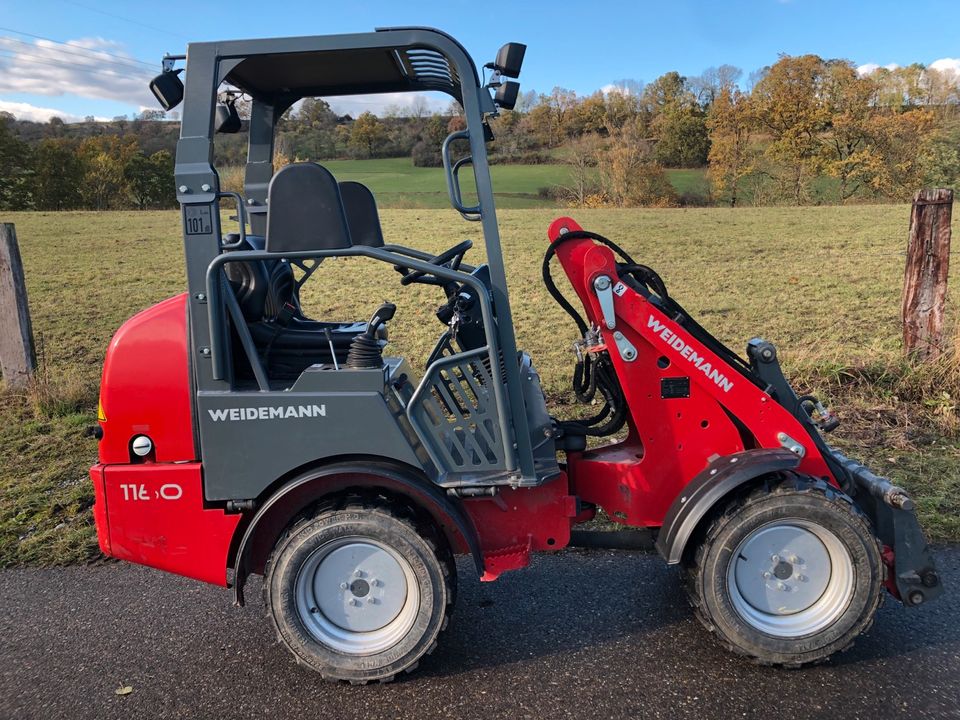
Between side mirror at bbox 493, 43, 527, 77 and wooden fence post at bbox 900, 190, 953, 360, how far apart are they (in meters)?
Answer: 4.86

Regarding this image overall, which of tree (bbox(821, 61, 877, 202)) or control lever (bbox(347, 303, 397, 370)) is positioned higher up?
tree (bbox(821, 61, 877, 202))

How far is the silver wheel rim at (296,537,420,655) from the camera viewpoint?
2.89 metres

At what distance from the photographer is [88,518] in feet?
14.6

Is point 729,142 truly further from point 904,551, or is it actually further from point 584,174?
point 904,551

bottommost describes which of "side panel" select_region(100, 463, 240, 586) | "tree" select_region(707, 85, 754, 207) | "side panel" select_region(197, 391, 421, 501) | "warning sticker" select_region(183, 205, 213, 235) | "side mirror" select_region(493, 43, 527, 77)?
"side panel" select_region(100, 463, 240, 586)

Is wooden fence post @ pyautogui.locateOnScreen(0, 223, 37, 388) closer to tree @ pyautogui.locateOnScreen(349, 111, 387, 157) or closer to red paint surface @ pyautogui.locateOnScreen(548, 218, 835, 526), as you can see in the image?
tree @ pyautogui.locateOnScreen(349, 111, 387, 157)

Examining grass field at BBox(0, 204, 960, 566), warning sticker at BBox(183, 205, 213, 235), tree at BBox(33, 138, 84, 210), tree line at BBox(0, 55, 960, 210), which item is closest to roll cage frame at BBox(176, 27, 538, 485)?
warning sticker at BBox(183, 205, 213, 235)

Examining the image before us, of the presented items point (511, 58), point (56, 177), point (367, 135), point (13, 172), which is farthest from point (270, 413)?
point (13, 172)

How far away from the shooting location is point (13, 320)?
6355 mm

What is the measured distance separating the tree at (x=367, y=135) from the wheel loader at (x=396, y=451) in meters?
0.36

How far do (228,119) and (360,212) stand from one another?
73cm

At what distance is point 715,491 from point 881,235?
18744 millimetres

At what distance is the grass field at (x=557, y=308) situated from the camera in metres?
4.89

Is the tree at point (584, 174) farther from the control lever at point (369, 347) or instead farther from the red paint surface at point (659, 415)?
the control lever at point (369, 347)
